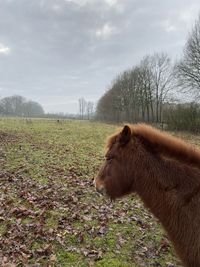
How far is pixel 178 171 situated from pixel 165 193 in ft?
0.87

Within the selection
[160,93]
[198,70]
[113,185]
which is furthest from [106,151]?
[160,93]

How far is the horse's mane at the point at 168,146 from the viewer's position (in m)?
3.04

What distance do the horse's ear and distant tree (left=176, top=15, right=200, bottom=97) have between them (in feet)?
90.1

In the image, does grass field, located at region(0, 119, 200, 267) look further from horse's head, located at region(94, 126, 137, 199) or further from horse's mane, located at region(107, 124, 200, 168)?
horse's mane, located at region(107, 124, 200, 168)

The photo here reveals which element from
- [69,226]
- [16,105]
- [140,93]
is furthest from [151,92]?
[16,105]

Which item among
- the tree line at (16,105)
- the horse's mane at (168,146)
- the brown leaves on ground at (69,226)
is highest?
the tree line at (16,105)

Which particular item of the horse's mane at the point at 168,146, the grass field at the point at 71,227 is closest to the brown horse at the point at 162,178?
the horse's mane at the point at 168,146

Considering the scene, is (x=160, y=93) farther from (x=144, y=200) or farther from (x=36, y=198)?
(x=144, y=200)

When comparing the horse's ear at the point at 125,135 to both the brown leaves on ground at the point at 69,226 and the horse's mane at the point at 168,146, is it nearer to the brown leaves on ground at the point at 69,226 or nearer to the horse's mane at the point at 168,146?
the horse's mane at the point at 168,146

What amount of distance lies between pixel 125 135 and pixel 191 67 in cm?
2792

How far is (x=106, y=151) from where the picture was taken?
10.9 ft

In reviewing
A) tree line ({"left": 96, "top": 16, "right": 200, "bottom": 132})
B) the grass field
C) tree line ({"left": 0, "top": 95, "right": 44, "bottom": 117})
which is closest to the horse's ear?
the grass field

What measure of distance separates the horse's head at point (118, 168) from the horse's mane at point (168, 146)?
0.14m

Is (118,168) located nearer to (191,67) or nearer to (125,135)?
(125,135)
